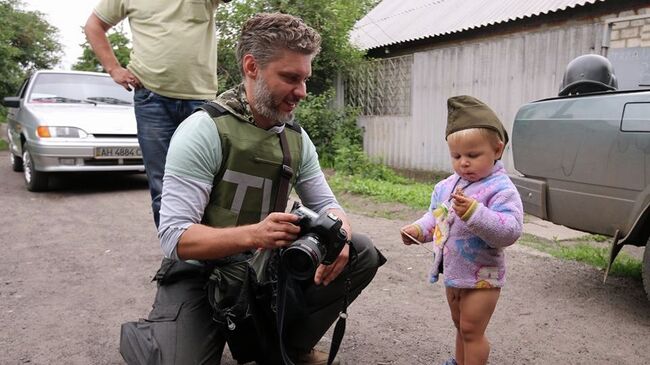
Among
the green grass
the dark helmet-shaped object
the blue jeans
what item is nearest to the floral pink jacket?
the blue jeans

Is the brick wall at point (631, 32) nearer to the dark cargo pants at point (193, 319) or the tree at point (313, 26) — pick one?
the tree at point (313, 26)

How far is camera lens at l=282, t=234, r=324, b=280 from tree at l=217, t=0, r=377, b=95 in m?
8.62

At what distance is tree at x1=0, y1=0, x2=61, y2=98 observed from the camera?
1657 cm

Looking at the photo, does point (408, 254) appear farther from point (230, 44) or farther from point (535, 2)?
point (230, 44)

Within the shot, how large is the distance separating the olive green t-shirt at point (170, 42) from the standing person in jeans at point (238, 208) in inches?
32.8

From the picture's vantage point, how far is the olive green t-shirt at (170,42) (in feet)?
9.82

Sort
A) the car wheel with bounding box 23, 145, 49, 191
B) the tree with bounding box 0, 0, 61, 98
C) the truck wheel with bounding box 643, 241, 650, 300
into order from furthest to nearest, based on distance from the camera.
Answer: the tree with bounding box 0, 0, 61, 98 → the car wheel with bounding box 23, 145, 49, 191 → the truck wheel with bounding box 643, 241, 650, 300

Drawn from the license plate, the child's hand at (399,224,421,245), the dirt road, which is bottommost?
the dirt road

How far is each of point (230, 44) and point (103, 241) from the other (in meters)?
6.62

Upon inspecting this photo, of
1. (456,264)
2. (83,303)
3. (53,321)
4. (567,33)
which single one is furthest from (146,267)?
(567,33)

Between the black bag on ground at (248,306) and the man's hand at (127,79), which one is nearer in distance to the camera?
the black bag on ground at (248,306)

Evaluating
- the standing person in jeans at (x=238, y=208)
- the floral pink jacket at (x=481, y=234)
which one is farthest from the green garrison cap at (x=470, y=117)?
the standing person in jeans at (x=238, y=208)

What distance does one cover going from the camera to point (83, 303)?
3307 millimetres

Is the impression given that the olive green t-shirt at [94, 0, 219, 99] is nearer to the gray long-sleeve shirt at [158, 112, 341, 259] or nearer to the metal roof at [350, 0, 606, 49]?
the gray long-sleeve shirt at [158, 112, 341, 259]
